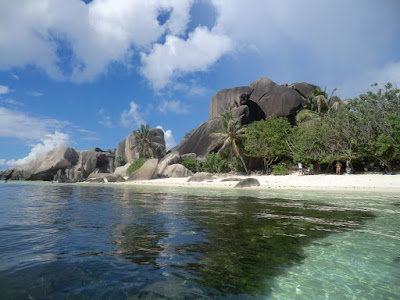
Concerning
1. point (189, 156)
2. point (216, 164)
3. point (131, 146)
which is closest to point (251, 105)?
point (189, 156)

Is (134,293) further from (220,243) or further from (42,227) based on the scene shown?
(42,227)

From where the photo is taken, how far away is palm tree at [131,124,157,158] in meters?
48.4

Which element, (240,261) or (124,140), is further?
(124,140)

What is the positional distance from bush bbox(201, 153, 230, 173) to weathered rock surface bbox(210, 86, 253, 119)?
11137 mm

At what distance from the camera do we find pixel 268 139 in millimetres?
28234

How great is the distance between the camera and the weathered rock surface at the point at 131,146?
54594 mm

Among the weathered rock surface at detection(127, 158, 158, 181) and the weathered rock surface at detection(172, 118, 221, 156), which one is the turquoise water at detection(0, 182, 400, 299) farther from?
the weathered rock surface at detection(172, 118, 221, 156)

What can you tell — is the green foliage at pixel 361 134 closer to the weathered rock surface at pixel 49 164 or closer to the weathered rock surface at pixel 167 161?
the weathered rock surface at pixel 167 161

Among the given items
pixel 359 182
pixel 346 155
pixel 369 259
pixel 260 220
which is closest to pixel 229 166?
pixel 346 155

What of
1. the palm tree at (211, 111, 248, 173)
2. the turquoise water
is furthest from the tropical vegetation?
the turquoise water

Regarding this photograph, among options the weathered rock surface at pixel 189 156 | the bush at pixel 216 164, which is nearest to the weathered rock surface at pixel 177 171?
the bush at pixel 216 164

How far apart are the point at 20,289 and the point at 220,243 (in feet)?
8.49

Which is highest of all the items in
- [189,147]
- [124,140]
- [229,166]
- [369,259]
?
[124,140]

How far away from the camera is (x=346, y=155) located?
72.5 ft
